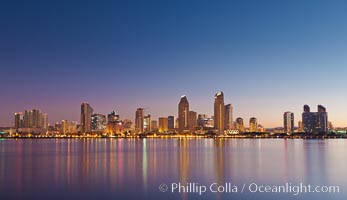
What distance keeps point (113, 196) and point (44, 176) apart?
11956 millimetres

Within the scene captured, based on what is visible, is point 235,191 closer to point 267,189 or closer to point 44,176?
point 267,189

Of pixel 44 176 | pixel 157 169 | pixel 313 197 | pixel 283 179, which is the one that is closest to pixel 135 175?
pixel 157 169

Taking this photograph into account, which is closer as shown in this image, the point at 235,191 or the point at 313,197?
the point at 313,197

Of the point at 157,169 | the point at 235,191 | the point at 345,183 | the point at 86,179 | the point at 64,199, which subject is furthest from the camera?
the point at 157,169

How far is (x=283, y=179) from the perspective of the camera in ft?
107

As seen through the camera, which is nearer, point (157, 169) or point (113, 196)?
point (113, 196)

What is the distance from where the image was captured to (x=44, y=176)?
34.6 meters

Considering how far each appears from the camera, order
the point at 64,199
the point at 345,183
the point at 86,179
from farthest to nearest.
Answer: the point at 86,179
the point at 345,183
the point at 64,199

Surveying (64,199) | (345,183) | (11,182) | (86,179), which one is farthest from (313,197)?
(11,182)

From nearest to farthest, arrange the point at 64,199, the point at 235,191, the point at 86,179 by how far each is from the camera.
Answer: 1. the point at 64,199
2. the point at 235,191
3. the point at 86,179

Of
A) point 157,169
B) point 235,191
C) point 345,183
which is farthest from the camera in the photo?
point 157,169

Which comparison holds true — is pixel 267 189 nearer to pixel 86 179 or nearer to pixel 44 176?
pixel 86 179

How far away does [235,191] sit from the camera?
26.3 meters

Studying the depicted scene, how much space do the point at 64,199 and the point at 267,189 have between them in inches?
523
